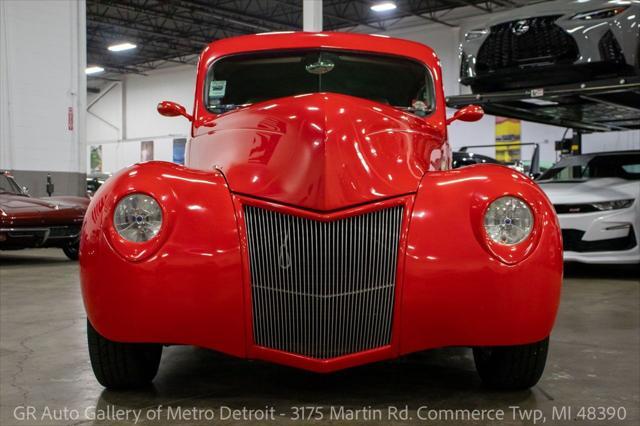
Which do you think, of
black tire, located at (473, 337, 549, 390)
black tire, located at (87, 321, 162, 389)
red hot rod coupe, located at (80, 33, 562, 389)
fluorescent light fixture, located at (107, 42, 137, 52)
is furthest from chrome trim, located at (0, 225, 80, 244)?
fluorescent light fixture, located at (107, 42, 137, 52)

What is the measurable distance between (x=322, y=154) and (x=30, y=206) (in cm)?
652

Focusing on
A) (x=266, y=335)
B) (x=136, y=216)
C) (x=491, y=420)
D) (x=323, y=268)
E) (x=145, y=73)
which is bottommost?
(x=491, y=420)

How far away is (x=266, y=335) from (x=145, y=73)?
30543 millimetres

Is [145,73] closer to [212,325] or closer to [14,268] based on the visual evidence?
[14,268]

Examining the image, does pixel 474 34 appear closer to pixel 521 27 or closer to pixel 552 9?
pixel 521 27

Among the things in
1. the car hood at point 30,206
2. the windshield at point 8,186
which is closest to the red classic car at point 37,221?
the car hood at point 30,206

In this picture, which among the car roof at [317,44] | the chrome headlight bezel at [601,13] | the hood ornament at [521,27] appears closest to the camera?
the car roof at [317,44]

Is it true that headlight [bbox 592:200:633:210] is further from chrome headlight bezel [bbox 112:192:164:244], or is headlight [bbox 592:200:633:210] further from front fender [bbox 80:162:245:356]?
chrome headlight bezel [bbox 112:192:164:244]

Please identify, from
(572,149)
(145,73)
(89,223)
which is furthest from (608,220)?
(145,73)

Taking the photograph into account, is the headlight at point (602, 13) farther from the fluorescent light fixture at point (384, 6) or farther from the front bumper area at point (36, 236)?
the fluorescent light fixture at point (384, 6)

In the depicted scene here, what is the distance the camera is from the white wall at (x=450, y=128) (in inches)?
785

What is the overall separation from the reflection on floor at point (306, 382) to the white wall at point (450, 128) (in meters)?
16.0

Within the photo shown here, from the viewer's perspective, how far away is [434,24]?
2244 cm

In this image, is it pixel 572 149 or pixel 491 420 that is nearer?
pixel 491 420
